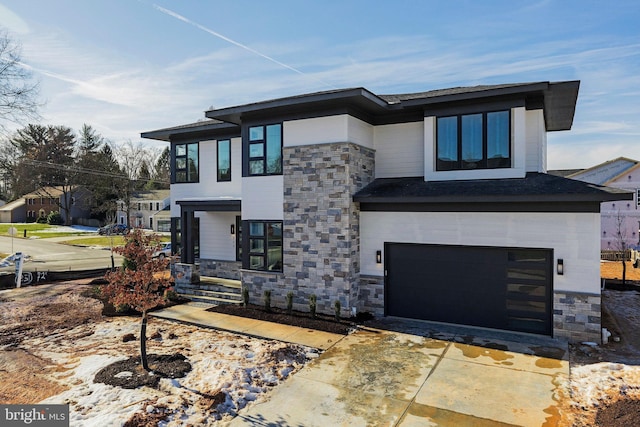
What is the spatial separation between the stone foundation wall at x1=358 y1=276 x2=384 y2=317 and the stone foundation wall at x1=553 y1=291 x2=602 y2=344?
427cm

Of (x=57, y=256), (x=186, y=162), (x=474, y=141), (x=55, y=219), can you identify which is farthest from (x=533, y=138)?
(x=55, y=219)

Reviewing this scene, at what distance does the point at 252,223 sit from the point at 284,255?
1555mm

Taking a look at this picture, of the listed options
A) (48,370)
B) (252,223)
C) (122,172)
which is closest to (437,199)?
(252,223)

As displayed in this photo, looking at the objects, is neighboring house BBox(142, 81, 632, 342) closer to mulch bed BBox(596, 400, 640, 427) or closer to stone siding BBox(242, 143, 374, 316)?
stone siding BBox(242, 143, 374, 316)

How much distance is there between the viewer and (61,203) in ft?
181

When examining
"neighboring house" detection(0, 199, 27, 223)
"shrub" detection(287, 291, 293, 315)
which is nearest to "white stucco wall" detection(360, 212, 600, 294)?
"shrub" detection(287, 291, 293, 315)

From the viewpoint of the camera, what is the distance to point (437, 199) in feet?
31.9

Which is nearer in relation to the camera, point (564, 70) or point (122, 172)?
point (564, 70)

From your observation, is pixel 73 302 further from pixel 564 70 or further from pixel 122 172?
pixel 122 172

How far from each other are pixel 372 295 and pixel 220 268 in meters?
6.82

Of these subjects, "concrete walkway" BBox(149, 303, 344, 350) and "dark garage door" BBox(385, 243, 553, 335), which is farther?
"dark garage door" BBox(385, 243, 553, 335)

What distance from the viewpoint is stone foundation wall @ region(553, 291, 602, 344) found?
873 centimetres

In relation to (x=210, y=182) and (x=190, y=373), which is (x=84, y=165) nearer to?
(x=210, y=182)

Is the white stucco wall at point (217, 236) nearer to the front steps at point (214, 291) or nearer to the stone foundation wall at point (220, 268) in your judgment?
the stone foundation wall at point (220, 268)
